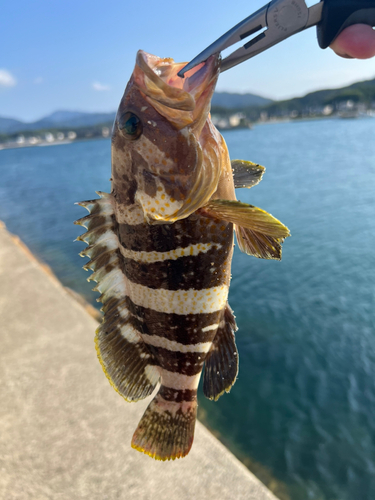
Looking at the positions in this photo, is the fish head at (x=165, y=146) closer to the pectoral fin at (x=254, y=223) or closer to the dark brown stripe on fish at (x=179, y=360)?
the pectoral fin at (x=254, y=223)

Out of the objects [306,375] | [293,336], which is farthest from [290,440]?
[293,336]

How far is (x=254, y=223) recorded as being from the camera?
4.13 ft

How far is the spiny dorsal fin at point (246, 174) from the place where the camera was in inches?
62.7

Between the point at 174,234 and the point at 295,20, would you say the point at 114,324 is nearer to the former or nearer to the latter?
the point at 174,234

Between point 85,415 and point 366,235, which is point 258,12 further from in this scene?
point 366,235

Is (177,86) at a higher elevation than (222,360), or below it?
higher

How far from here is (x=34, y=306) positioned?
17.3 feet

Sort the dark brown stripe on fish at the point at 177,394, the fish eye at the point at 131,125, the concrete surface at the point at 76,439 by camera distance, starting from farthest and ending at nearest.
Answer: the concrete surface at the point at 76,439, the dark brown stripe on fish at the point at 177,394, the fish eye at the point at 131,125

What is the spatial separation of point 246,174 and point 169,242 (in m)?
0.55

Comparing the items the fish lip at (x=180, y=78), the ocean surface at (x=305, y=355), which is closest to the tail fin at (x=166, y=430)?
the fish lip at (x=180, y=78)

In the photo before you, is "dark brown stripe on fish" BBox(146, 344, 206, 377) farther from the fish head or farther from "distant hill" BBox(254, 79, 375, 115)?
"distant hill" BBox(254, 79, 375, 115)

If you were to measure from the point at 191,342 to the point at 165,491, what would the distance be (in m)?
2.05

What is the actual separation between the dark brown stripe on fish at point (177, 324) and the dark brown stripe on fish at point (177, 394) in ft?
1.11

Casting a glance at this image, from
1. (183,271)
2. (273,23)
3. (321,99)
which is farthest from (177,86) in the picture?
(321,99)
